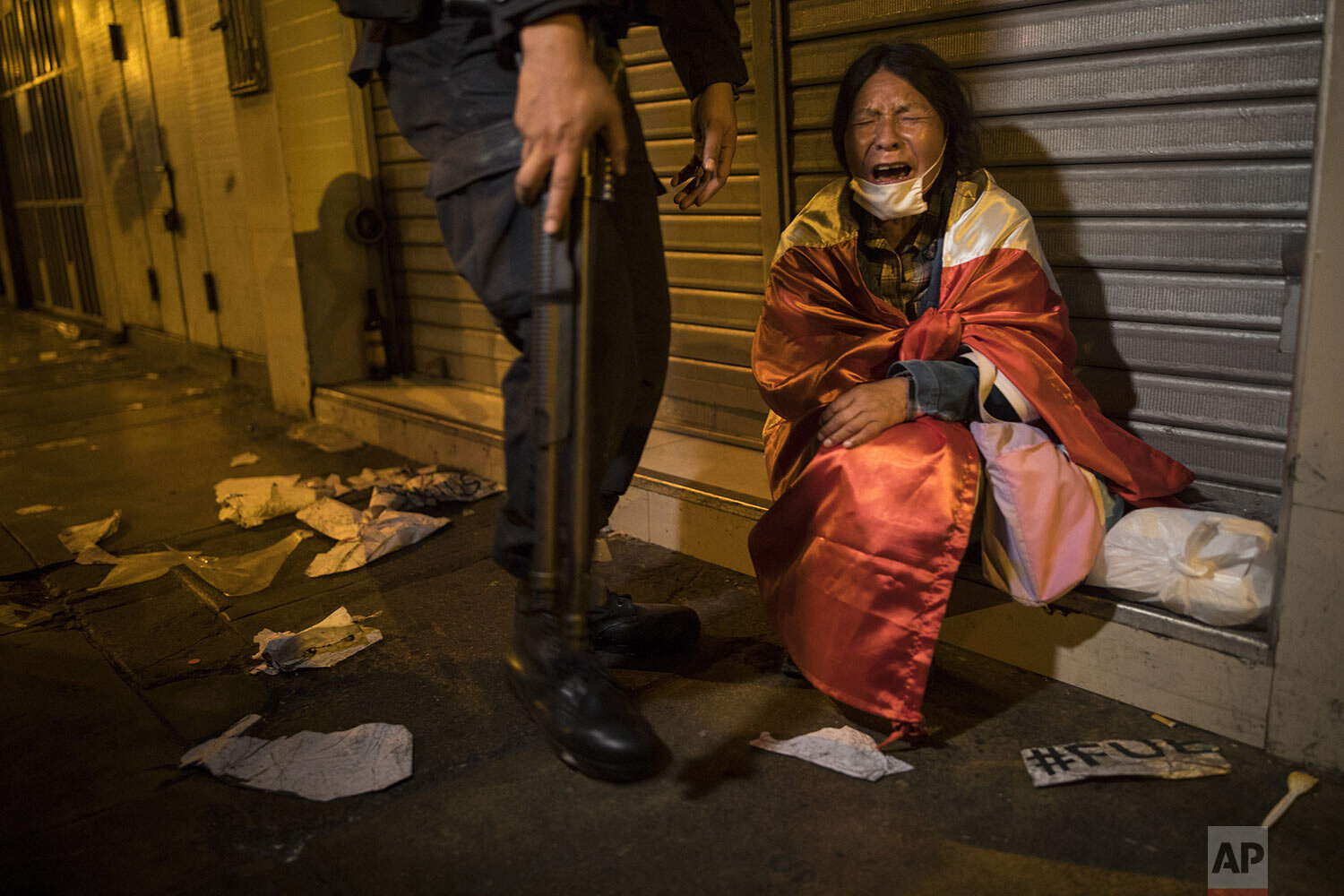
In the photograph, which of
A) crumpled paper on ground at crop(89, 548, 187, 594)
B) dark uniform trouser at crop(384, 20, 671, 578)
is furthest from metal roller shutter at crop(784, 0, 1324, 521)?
crumpled paper on ground at crop(89, 548, 187, 594)

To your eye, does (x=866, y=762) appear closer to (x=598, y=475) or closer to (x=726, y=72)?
(x=598, y=475)

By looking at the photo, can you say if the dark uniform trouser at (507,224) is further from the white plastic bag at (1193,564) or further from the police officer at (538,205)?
the white plastic bag at (1193,564)

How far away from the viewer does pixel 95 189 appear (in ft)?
30.5

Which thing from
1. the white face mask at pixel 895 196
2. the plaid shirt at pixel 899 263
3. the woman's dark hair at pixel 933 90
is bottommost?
the plaid shirt at pixel 899 263

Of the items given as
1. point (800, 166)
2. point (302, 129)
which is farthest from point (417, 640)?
point (302, 129)

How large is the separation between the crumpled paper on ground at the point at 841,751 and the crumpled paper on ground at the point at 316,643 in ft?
4.06

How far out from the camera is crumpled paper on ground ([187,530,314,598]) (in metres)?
3.29


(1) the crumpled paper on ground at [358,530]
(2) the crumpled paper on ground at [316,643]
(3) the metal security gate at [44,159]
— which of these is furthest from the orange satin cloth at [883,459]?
(3) the metal security gate at [44,159]

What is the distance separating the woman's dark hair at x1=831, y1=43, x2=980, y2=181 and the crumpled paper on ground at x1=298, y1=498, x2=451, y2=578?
83.0 inches

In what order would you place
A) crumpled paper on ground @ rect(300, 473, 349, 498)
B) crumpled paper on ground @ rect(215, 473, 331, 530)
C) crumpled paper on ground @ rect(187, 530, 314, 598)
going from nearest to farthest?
crumpled paper on ground @ rect(187, 530, 314, 598) → crumpled paper on ground @ rect(215, 473, 331, 530) → crumpled paper on ground @ rect(300, 473, 349, 498)

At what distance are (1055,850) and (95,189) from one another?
33.6ft

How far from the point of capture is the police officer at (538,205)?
5.58ft

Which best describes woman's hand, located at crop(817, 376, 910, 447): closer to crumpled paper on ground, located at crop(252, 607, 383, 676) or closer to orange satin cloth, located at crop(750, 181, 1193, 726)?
orange satin cloth, located at crop(750, 181, 1193, 726)

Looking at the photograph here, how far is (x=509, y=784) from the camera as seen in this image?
2.07 meters
